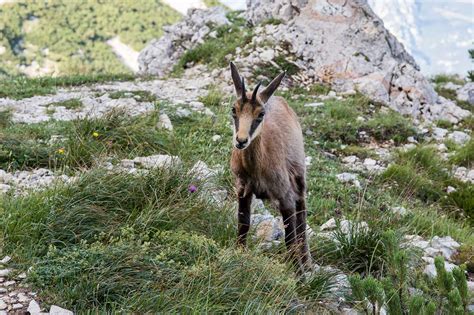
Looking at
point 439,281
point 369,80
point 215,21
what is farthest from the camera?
point 215,21

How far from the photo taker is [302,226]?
21.3ft

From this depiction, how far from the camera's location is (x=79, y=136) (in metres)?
8.13

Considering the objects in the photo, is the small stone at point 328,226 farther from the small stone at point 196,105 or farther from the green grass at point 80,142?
the small stone at point 196,105

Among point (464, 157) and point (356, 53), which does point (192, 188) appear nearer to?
point (464, 157)

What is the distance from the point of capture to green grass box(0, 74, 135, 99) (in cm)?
1359

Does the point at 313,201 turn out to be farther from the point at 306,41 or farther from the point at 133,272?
the point at 306,41

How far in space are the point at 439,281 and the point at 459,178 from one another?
721cm

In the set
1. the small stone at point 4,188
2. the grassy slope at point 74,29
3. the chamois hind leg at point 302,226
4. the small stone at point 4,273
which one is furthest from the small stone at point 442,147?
the grassy slope at point 74,29

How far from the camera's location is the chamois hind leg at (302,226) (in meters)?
5.95

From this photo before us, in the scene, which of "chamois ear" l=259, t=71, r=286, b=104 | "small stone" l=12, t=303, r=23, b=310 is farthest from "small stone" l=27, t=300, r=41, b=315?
"chamois ear" l=259, t=71, r=286, b=104

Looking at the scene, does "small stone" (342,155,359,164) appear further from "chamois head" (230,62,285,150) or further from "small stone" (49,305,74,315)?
"small stone" (49,305,74,315)

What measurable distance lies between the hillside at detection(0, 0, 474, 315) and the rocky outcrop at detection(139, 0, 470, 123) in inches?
2.6

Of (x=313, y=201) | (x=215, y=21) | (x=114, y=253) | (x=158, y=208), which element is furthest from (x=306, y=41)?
(x=114, y=253)

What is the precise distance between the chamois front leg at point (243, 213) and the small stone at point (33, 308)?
2208 mm
